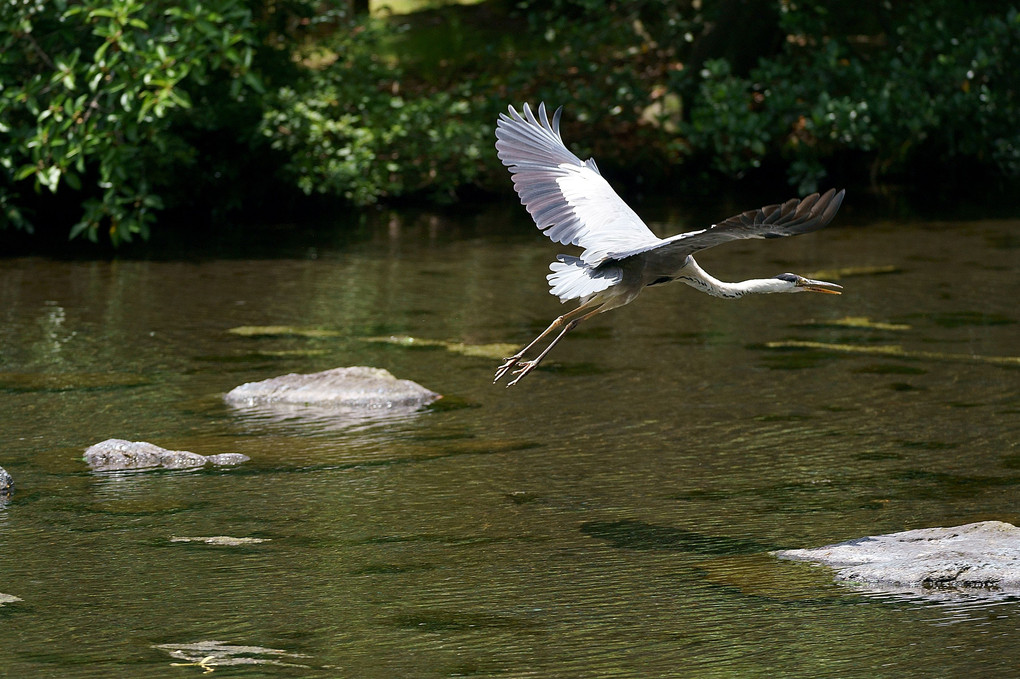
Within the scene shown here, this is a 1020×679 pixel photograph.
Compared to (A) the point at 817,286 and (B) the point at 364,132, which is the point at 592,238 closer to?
(A) the point at 817,286

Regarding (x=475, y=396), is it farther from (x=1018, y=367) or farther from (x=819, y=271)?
(x=819, y=271)

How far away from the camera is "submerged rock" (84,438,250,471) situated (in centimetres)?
658

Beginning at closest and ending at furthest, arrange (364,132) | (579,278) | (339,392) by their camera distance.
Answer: (579,278) < (339,392) < (364,132)

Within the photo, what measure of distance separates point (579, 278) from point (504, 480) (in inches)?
41.2

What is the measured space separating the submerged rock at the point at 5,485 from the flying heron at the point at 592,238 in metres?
2.08

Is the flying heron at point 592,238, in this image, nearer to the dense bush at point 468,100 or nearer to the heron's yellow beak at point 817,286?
the heron's yellow beak at point 817,286

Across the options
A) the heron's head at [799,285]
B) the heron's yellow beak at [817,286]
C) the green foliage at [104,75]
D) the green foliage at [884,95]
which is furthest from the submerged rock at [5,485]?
the green foliage at [884,95]

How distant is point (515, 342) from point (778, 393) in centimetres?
208

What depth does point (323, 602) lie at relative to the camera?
192 inches

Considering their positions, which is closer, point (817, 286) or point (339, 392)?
point (817, 286)

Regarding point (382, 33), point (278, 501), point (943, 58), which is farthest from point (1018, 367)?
point (382, 33)

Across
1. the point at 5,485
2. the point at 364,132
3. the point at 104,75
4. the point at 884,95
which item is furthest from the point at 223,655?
the point at 884,95

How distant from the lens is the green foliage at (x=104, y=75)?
11.3m

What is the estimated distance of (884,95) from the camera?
16000 mm
